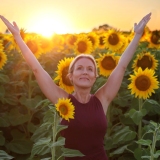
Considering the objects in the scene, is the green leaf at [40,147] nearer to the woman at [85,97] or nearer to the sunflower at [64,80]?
the woman at [85,97]

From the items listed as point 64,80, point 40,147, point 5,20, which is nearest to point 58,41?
point 64,80

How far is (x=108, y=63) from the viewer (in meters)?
5.26

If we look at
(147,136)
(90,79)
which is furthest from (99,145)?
(147,136)

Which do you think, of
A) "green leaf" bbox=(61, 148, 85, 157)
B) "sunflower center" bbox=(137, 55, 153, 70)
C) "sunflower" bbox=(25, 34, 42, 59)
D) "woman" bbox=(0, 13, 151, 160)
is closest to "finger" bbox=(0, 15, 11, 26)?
"woman" bbox=(0, 13, 151, 160)

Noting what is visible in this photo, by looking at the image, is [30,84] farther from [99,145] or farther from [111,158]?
[99,145]

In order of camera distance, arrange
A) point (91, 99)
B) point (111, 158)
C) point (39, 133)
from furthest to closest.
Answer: point (111, 158) < point (39, 133) < point (91, 99)

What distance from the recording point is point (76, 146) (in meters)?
3.67

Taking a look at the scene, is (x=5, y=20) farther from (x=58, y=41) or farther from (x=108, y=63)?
(x=58, y=41)

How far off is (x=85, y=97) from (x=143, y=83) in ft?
2.99

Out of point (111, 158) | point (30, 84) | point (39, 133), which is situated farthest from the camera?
point (30, 84)

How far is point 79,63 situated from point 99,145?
0.78m

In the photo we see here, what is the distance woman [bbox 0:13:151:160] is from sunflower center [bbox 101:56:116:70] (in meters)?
1.09

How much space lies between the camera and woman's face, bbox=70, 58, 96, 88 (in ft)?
12.5

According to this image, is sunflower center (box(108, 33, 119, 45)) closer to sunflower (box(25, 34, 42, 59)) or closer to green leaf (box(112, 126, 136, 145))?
sunflower (box(25, 34, 42, 59))
